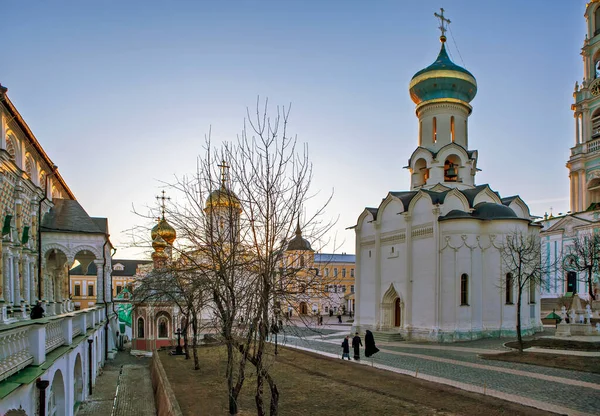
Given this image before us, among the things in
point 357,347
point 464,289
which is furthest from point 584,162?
point 357,347

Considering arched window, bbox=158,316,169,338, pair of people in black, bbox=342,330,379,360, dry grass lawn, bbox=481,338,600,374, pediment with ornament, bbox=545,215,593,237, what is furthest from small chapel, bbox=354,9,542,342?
pediment with ornament, bbox=545,215,593,237

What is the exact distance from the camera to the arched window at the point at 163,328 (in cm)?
3334

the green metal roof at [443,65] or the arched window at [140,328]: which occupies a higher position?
the green metal roof at [443,65]

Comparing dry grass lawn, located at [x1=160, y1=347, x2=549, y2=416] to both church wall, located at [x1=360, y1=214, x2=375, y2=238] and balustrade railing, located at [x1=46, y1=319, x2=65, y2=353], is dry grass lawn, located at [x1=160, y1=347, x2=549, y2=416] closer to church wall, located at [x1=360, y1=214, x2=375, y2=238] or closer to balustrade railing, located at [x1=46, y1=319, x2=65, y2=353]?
balustrade railing, located at [x1=46, y1=319, x2=65, y2=353]

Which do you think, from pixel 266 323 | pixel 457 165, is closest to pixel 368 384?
pixel 266 323

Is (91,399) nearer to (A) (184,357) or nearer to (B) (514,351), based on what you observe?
(A) (184,357)

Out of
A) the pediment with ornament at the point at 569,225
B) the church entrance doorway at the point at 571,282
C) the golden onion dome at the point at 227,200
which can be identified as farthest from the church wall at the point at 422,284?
the pediment with ornament at the point at 569,225

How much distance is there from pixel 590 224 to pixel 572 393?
3823cm

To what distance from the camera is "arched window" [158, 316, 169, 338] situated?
3334 centimetres

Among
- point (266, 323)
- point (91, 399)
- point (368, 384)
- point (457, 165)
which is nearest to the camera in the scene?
point (266, 323)

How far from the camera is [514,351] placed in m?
20.6

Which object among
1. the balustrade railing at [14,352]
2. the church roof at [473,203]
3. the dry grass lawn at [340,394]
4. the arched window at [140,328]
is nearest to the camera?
the balustrade railing at [14,352]

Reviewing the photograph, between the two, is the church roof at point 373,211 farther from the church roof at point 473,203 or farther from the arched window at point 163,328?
the arched window at point 163,328

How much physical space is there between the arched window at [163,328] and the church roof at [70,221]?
36.8 feet
